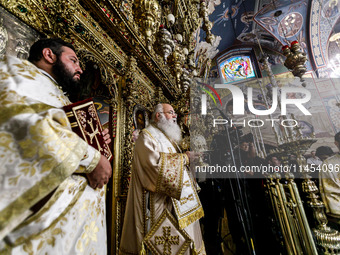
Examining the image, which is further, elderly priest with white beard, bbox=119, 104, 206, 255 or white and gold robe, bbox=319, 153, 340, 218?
white and gold robe, bbox=319, 153, 340, 218

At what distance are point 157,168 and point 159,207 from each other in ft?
1.44

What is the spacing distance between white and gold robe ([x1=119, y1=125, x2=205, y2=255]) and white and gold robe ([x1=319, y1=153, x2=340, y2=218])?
166 centimetres

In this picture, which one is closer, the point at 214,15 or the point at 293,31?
the point at 214,15

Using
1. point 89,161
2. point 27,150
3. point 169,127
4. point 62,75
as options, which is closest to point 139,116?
point 169,127

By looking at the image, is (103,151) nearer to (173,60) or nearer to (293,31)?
(173,60)

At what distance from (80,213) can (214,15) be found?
9.29 m

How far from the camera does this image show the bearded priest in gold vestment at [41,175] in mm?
627

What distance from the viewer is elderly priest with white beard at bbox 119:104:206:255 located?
1.67 m

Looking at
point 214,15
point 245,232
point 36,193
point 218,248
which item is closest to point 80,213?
point 36,193

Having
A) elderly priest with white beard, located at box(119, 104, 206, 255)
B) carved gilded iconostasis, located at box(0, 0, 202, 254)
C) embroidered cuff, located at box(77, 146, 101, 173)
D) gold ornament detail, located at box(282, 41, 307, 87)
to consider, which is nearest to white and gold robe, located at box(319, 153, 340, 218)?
elderly priest with white beard, located at box(119, 104, 206, 255)

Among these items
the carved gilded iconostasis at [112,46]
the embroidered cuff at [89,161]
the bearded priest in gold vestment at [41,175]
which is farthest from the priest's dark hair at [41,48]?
the embroidered cuff at [89,161]

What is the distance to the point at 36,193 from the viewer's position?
64cm

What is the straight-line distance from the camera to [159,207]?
1822 millimetres

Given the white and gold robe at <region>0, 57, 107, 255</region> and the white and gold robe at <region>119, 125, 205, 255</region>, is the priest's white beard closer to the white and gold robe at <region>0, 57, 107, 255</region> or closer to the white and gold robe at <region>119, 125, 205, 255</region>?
the white and gold robe at <region>119, 125, 205, 255</region>
